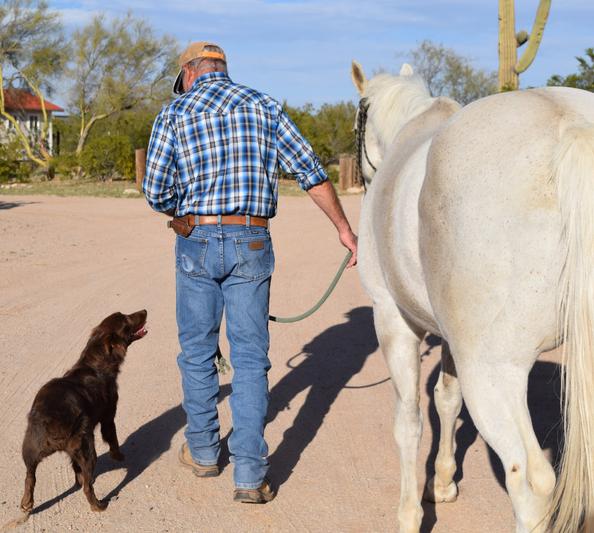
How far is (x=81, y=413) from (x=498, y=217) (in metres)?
2.39

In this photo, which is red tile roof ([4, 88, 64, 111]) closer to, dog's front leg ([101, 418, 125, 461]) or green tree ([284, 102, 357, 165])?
green tree ([284, 102, 357, 165])

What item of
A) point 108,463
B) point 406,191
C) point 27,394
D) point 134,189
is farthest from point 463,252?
point 134,189

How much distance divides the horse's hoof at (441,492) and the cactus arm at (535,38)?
10.3m

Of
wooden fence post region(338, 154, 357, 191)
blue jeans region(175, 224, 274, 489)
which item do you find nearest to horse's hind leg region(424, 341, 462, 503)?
blue jeans region(175, 224, 274, 489)

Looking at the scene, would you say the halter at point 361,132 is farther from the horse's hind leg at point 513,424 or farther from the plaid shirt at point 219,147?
the horse's hind leg at point 513,424

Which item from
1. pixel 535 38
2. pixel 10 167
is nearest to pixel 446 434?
pixel 535 38

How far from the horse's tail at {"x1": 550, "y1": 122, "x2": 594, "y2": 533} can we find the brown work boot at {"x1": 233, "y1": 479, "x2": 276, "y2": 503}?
1725 mm

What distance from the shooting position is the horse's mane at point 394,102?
482cm

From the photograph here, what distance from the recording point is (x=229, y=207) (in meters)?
4.35

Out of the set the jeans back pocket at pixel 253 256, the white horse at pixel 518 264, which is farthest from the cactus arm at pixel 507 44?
the white horse at pixel 518 264

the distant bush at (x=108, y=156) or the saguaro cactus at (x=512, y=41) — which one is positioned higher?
the saguaro cactus at (x=512, y=41)

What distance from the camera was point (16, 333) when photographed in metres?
7.84

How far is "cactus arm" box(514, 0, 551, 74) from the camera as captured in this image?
44.4 ft

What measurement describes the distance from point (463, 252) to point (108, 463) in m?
2.82
